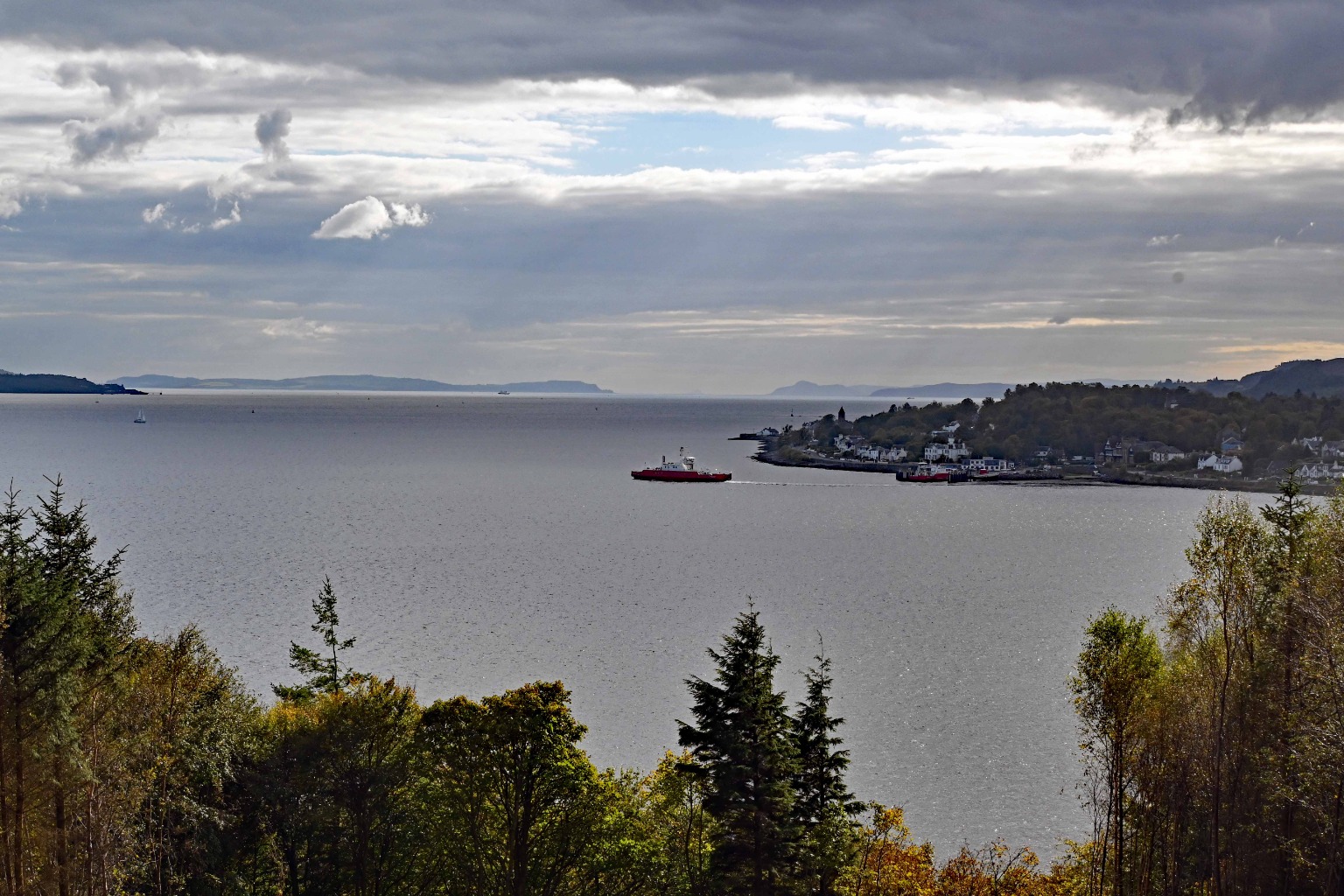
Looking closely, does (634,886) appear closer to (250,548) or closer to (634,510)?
(250,548)

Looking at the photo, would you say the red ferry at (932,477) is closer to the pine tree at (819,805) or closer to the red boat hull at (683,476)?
the red boat hull at (683,476)

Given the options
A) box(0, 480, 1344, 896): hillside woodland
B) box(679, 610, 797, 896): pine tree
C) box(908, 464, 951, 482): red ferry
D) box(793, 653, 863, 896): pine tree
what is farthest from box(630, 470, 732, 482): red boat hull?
box(679, 610, 797, 896): pine tree

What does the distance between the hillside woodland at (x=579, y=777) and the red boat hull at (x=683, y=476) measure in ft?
484

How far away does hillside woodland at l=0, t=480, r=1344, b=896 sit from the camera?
70.1ft

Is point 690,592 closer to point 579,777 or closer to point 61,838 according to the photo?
point 579,777

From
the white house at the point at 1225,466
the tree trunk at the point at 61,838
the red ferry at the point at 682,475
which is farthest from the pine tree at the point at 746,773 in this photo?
the white house at the point at 1225,466

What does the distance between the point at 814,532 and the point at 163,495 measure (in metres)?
79.6

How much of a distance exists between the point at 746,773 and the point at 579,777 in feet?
12.9

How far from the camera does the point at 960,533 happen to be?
115 m

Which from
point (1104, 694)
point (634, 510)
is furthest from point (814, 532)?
point (1104, 694)

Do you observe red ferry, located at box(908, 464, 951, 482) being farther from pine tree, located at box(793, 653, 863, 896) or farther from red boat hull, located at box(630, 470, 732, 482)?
pine tree, located at box(793, 653, 863, 896)

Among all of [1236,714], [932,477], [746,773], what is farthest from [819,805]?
[932,477]

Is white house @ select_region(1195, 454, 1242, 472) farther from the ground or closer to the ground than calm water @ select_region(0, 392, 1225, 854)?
farther from the ground

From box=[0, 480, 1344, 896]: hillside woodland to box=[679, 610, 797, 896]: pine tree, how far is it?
0.05 m
